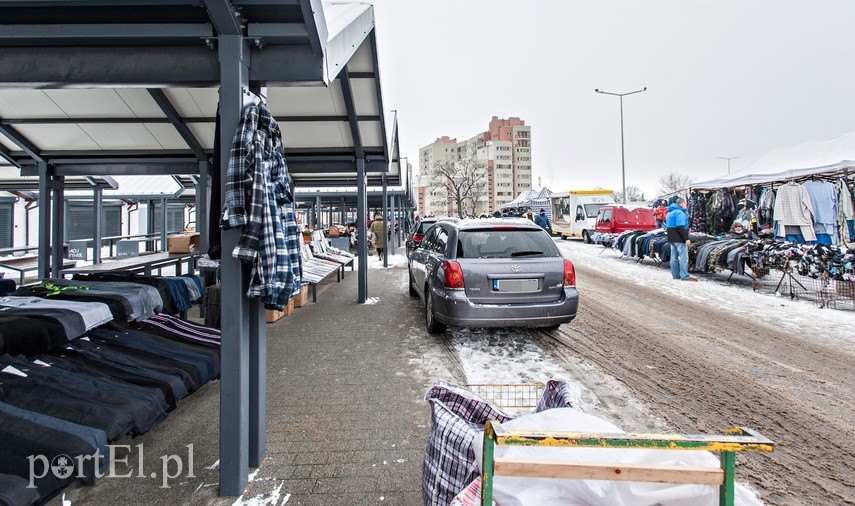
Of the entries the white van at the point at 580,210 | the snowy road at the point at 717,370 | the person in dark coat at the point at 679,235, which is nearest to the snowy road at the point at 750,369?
the snowy road at the point at 717,370

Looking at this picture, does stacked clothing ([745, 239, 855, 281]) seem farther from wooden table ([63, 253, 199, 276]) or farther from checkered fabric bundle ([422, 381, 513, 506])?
wooden table ([63, 253, 199, 276])

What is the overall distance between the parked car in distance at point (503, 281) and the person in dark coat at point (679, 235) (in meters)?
7.09

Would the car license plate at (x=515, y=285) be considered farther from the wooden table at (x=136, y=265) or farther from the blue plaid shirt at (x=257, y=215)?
the wooden table at (x=136, y=265)

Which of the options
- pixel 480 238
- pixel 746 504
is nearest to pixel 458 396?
pixel 746 504

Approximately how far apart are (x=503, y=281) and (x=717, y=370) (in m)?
2.50

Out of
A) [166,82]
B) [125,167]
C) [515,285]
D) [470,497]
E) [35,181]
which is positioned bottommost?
[470,497]

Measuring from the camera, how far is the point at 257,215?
8.93 feet

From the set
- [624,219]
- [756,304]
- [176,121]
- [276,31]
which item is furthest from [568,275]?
[624,219]

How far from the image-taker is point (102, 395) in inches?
129

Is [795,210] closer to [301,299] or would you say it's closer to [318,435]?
[301,299]

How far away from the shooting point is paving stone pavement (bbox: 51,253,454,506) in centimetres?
279

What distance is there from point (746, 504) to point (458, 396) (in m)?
1.15

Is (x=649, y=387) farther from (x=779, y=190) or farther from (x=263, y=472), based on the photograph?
(x=779, y=190)

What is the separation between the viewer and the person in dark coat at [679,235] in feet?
38.1
